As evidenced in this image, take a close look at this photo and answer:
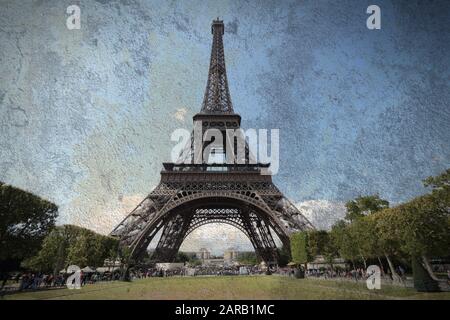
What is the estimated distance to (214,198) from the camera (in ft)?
125

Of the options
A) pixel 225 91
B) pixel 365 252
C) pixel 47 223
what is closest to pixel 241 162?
pixel 225 91

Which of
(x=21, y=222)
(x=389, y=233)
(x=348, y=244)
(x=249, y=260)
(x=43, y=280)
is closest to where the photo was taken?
(x=389, y=233)

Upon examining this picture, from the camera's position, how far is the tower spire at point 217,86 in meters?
44.0

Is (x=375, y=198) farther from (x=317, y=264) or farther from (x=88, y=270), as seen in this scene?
(x=88, y=270)

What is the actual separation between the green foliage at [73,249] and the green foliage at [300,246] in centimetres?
1779

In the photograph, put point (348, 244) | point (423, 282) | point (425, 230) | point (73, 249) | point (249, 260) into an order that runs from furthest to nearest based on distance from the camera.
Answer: point (249, 260), point (73, 249), point (348, 244), point (425, 230), point (423, 282)

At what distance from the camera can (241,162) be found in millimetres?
40188

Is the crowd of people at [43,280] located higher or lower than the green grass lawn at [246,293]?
lower

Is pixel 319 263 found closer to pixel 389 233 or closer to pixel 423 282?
pixel 389 233

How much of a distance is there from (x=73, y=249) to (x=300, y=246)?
71.8 ft

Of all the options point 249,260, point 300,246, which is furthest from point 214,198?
point 249,260

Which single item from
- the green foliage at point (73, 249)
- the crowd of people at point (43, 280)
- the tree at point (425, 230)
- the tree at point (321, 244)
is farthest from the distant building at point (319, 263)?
the green foliage at point (73, 249)

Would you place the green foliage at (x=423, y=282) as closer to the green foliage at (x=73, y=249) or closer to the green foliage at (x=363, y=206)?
the green foliage at (x=363, y=206)
